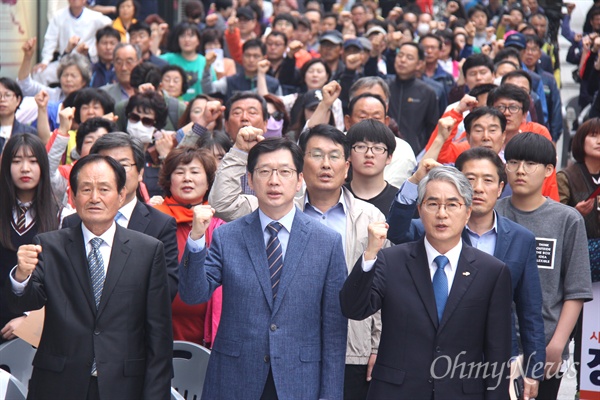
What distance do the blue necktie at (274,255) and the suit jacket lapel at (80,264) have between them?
2.74 feet

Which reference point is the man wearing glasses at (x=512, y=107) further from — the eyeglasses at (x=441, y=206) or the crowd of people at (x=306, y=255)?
the eyeglasses at (x=441, y=206)

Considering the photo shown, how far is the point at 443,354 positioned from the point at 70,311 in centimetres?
171

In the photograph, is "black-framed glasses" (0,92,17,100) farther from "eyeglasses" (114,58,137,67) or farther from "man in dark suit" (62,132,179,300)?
"man in dark suit" (62,132,179,300)

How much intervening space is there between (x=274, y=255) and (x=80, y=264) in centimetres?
90

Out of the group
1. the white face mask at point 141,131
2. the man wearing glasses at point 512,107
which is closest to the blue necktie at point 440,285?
the man wearing glasses at point 512,107

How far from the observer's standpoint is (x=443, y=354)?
4.43m

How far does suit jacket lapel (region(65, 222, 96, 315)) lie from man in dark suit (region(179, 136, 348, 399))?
1.51 ft

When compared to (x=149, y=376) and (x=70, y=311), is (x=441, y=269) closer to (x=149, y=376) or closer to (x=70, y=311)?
(x=149, y=376)

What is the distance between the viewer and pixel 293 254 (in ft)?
15.2

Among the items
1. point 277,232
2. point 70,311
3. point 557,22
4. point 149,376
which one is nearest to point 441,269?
point 277,232

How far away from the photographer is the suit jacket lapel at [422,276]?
4.48m

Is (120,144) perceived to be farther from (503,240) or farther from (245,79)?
(245,79)

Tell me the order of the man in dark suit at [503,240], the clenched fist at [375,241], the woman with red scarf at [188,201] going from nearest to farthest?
the clenched fist at [375,241], the man in dark suit at [503,240], the woman with red scarf at [188,201]

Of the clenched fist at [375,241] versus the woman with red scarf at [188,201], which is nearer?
the clenched fist at [375,241]
